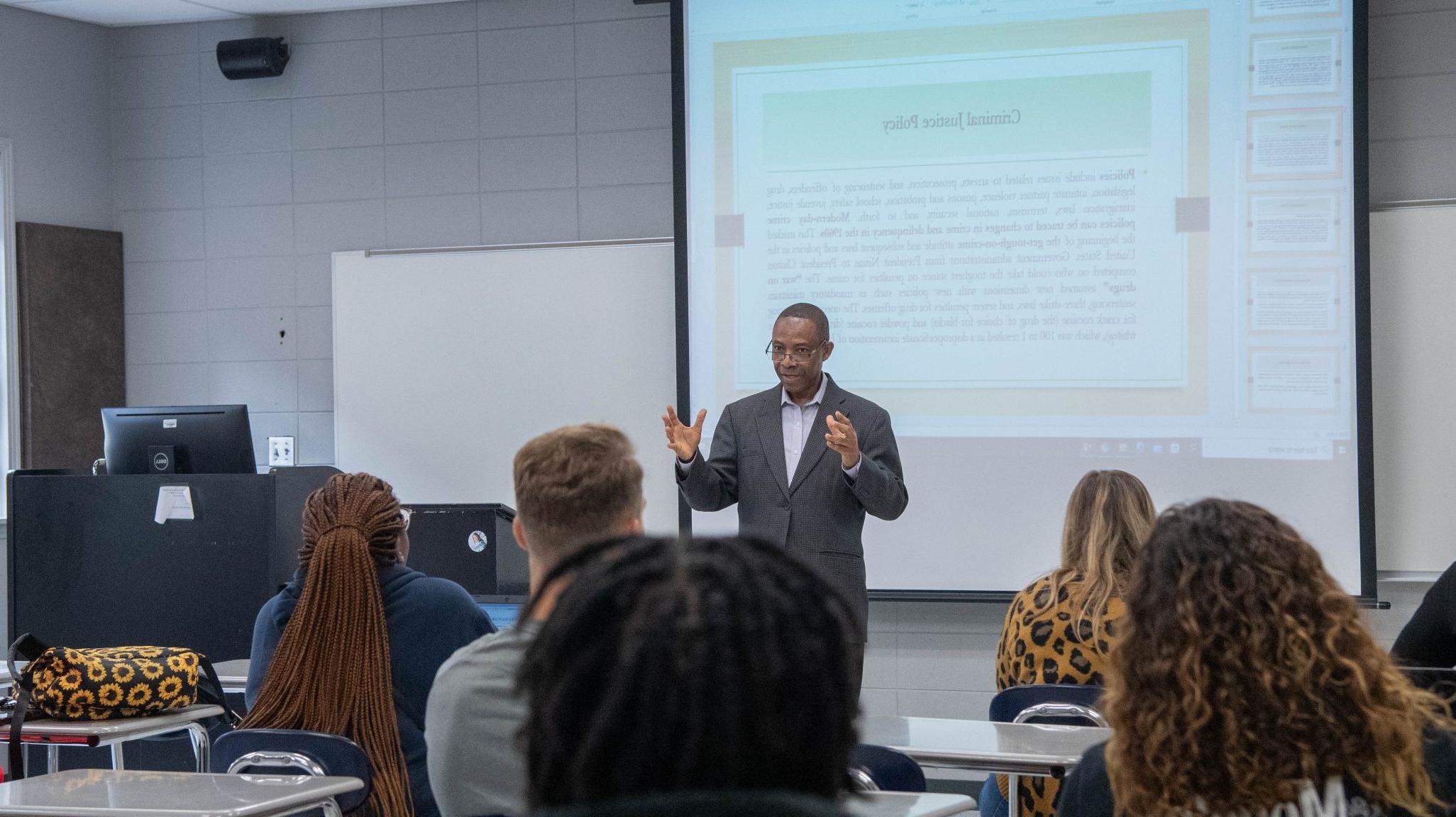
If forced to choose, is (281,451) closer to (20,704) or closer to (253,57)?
(253,57)

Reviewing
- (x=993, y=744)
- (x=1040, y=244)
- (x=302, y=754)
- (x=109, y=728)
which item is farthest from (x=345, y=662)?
(x=1040, y=244)

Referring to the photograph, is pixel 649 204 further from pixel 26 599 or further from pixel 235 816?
pixel 235 816

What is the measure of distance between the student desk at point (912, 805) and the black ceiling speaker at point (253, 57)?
4340 mm

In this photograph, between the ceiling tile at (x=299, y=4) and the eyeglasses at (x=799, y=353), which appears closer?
the eyeglasses at (x=799, y=353)

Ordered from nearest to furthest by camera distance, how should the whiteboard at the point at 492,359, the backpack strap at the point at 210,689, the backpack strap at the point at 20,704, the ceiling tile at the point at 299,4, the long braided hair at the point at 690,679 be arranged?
1. the long braided hair at the point at 690,679
2. the backpack strap at the point at 20,704
3. the backpack strap at the point at 210,689
4. the whiteboard at the point at 492,359
5. the ceiling tile at the point at 299,4

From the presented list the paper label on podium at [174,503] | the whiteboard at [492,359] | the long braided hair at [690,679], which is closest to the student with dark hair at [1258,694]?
the long braided hair at [690,679]

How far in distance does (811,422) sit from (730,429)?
0.23m

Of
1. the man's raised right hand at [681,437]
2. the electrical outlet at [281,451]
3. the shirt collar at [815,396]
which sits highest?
the shirt collar at [815,396]

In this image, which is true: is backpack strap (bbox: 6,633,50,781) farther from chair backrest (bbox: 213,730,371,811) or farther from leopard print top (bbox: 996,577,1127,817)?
leopard print top (bbox: 996,577,1127,817)

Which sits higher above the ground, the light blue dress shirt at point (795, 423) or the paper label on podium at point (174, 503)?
the light blue dress shirt at point (795, 423)

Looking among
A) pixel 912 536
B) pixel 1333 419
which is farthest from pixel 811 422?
pixel 1333 419

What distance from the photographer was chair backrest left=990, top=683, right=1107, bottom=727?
91.2 inches

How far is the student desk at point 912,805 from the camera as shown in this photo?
1785mm

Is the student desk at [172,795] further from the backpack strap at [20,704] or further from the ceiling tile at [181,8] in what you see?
the ceiling tile at [181,8]
